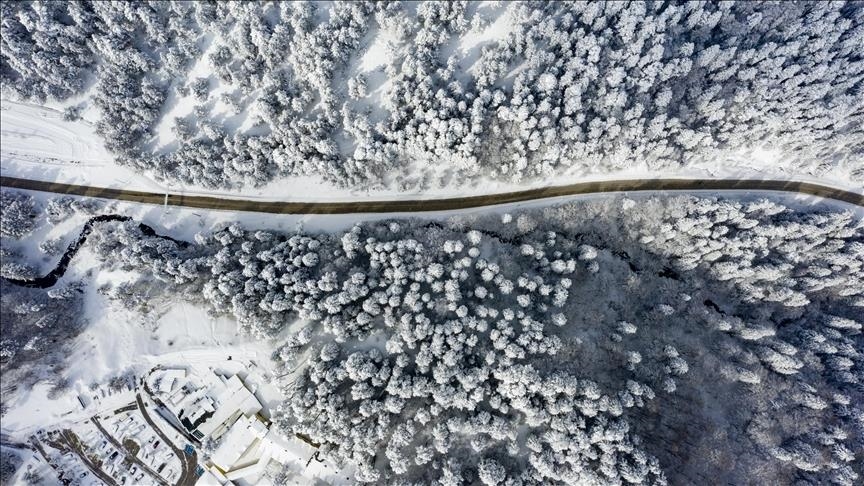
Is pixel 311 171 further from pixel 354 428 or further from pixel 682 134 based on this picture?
pixel 682 134

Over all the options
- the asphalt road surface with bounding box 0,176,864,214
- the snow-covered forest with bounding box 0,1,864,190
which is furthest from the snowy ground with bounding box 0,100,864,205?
the snow-covered forest with bounding box 0,1,864,190

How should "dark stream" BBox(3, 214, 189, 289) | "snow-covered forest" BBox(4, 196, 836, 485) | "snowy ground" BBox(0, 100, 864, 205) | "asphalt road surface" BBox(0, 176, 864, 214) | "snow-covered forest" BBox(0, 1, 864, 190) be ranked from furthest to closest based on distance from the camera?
"snowy ground" BBox(0, 100, 864, 205) → "asphalt road surface" BBox(0, 176, 864, 214) → "dark stream" BBox(3, 214, 189, 289) → "snow-covered forest" BBox(0, 1, 864, 190) → "snow-covered forest" BBox(4, 196, 836, 485)

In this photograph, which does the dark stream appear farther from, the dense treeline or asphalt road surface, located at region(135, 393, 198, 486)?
asphalt road surface, located at region(135, 393, 198, 486)

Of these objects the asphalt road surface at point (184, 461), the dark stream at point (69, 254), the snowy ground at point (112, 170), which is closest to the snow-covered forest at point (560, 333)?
the dark stream at point (69, 254)

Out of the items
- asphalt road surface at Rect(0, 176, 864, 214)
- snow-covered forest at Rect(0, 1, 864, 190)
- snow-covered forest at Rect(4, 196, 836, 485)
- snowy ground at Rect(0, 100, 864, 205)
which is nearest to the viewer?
snow-covered forest at Rect(4, 196, 836, 485)

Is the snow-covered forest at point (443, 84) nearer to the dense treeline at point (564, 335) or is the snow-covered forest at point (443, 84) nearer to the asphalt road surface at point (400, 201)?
the asphalt road surface at point (400, 201)

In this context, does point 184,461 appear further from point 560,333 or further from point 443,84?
point 443,84

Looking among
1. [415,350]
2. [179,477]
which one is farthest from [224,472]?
[415,350]
